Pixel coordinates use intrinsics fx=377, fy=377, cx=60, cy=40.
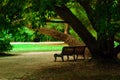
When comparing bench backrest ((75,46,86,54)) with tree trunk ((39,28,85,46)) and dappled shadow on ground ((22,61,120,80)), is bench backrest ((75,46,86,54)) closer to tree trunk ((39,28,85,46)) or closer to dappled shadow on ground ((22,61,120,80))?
dappled shadow on ground ((22,61,120,80))

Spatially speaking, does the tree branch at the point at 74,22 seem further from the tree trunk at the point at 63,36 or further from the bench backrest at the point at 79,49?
the tree trunk at the point at 63,36

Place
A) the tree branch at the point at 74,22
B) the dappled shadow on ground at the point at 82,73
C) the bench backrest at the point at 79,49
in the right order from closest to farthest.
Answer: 1. the dappled shadow on ground at the point at 82,73
2. the tree branch at the point at 74,22
3. the bench backrest at the point at 79,49

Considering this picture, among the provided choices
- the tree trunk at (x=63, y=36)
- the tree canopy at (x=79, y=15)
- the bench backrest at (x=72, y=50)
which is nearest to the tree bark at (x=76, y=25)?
the tree canopy at (x=79, y=15)

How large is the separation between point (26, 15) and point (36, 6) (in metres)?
6.61

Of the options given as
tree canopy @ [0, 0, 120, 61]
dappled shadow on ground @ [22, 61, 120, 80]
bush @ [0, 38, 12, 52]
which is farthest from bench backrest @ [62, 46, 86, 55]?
bush @ [0, 38, 12, 52]

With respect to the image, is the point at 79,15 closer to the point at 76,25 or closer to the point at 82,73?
the point at 76,25

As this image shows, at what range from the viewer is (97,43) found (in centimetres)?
2033

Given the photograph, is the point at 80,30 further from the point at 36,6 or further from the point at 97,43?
the point at 36,6

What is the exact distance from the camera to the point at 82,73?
662 inches

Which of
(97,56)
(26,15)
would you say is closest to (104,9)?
(26,15)

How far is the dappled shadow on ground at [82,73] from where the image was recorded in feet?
50.4

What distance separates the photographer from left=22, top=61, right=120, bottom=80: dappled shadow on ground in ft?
50.4

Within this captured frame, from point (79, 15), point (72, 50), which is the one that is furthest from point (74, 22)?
point (79, 15)

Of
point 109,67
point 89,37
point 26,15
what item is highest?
point 26,15
